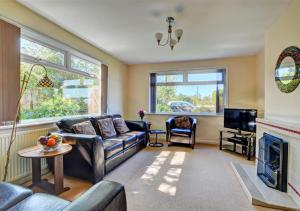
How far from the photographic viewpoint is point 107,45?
162 inches

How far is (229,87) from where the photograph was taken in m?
5.08

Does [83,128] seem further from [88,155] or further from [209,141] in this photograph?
[209,141]

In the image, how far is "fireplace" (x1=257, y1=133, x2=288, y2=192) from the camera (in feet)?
7.38

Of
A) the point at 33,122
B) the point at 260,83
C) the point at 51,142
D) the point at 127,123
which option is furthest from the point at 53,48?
the point at 260,83

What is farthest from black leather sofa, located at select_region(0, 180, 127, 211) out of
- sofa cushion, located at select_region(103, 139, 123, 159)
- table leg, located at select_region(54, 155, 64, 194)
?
sofa cushion, located at select_region(103, 139, 123, 159)

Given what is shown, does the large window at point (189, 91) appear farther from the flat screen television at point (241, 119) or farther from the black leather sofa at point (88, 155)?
the black leather sofa at point (88, 155)

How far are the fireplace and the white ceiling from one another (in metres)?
1.86

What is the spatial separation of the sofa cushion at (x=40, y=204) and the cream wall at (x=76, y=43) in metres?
2.33

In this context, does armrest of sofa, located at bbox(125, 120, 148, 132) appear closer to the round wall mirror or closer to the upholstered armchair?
the upholstered armchair

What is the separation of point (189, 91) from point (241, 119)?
1.84 meters

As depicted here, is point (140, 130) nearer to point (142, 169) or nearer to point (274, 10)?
point (142, 169)

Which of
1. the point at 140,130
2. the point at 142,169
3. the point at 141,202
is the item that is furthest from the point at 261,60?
the point at 141,202

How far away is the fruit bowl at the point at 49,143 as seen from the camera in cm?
218

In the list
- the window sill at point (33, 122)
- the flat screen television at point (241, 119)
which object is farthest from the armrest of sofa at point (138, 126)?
the flat screen television at point (241, 119)
